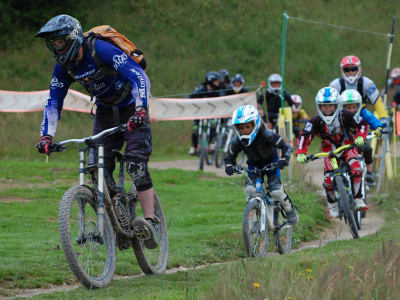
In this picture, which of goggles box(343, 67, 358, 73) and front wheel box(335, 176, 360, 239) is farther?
goggles box(343, 67, 358, 73)

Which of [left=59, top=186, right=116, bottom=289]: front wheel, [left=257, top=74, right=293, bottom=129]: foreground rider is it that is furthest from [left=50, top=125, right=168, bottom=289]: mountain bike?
[left=257, top=74, right=293, bottom=129]: foreground rider

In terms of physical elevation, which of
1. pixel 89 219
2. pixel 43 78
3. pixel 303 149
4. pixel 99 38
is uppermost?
pixel 43 78

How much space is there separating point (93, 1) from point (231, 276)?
3358cm

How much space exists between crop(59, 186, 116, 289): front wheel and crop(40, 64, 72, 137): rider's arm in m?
0.75

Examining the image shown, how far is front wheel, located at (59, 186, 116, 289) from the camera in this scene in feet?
22.8

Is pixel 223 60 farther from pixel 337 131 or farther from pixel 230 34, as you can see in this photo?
pixel 337 131

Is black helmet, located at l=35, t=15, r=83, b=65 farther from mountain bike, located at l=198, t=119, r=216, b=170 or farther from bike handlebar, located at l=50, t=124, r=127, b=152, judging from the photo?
mountain bike, located at l=198, t=119, r=216, b=170

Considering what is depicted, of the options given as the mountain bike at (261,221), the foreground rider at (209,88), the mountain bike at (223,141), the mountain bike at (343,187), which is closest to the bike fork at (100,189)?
the mountain bike at (261,221)

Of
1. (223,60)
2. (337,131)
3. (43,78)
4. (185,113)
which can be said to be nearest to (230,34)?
(223,60)

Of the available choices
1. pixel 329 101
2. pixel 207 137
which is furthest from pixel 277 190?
pixel 207 137

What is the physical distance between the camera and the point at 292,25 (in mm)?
40500

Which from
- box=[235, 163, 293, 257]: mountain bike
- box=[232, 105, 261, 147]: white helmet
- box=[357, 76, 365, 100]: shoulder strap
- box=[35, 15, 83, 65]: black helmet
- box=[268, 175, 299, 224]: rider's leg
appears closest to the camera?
box=[35, 15, 83, 65]: black helmet

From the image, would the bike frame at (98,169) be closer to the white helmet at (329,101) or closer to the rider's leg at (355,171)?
the white helmet at (329,101)

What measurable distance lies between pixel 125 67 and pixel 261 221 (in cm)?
307
